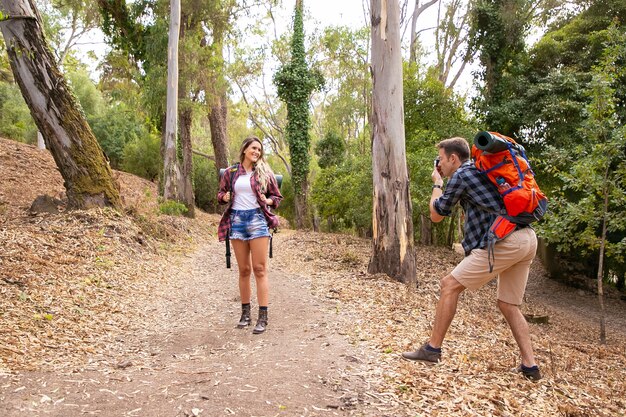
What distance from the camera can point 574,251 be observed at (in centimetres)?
1720

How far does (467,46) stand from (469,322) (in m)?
16.0

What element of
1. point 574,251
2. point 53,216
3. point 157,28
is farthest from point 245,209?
point 574,251

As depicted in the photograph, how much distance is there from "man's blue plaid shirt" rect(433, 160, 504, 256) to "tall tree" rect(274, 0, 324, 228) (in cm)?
1731

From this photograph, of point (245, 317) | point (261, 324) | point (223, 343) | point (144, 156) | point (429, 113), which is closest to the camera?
point (223, 343)

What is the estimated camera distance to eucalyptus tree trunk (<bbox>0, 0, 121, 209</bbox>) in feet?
26.8

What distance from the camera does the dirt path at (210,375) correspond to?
10.4 ft

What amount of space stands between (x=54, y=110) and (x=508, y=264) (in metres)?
8.00

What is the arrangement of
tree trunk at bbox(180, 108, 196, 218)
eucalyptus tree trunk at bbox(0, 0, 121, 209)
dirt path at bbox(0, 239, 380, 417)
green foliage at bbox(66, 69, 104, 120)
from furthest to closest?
green foliage at bbox(66, 69, 104, 120) < tree trunk at bbox(180, 108, 196, 218) < eucalyptus tree trunk at bbox(0, 0, 121, 209) < dirt path at bbox(0, 239, 380, 417)

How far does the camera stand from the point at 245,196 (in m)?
5.05

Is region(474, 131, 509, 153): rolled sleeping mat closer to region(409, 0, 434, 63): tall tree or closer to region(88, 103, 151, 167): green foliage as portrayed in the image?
region(409, 0, 434, 63): tall tree

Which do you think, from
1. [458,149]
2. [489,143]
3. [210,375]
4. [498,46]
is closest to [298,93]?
[498,46]

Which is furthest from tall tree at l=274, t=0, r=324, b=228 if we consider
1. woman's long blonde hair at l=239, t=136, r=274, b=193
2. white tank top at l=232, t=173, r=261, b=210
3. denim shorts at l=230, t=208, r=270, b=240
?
denim shorts at l=230, t=208, r=270, b=240

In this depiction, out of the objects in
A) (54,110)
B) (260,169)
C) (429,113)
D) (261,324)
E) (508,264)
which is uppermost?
(429,113)

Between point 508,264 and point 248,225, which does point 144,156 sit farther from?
point 508,264
